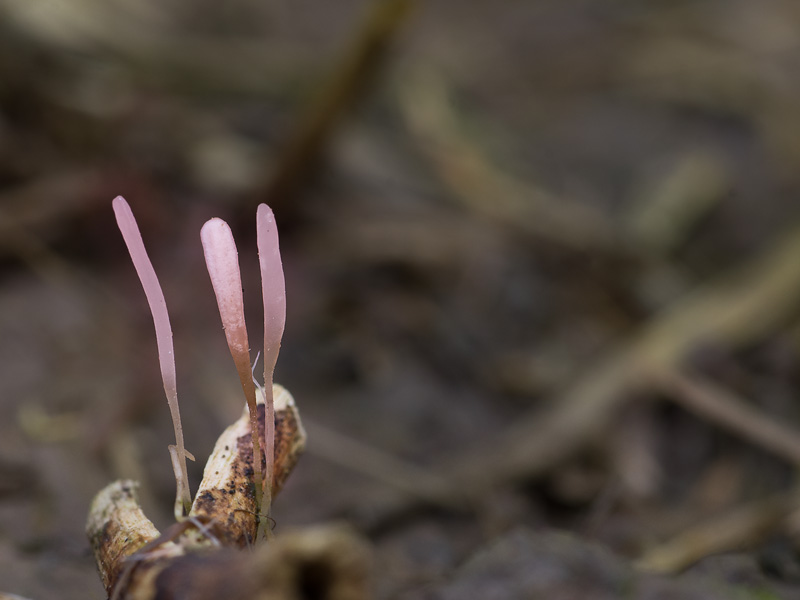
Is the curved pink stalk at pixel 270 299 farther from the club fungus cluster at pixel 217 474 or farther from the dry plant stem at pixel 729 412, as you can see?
the dry plant stem at pixel 729 412

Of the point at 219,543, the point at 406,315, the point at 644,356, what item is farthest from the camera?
the point at 406,315

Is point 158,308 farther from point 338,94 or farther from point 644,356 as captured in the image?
point 644,356

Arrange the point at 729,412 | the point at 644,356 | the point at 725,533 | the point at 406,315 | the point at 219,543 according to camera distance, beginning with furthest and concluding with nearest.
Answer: the point at 406,315, the point at 644,356, the point at 729,412, the point at 725,533, the point at 219,543

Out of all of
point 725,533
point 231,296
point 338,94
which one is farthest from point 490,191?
point 231,296

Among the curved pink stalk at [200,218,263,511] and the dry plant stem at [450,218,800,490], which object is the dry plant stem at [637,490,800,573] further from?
the curved pink stalk at [200,218,263,511]

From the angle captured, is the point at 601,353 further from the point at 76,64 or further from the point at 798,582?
the point at 76,64

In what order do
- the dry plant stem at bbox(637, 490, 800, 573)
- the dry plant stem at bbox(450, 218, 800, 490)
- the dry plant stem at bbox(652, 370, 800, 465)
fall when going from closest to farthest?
1. the dry plant stem at bbox(637, 490, 800, 573)
2. the dry plant stem at bbox(652, 370, 800, 465)
3. the dry plant stem at bbox(450, 218, 800, 490)

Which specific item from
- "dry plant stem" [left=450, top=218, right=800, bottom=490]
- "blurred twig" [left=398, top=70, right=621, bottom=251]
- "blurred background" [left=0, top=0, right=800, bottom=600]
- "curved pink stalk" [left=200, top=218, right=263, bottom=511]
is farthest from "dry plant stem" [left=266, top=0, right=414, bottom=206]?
"curved pink stalk" [left=200, top=218, right=263, bottom=511]
